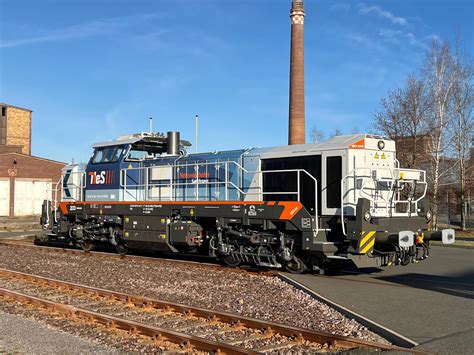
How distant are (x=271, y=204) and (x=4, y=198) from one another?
36.4 metres

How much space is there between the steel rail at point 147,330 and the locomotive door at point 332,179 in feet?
18.9

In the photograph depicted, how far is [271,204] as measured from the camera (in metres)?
11.1

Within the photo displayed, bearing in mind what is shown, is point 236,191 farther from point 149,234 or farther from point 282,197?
point 149,234

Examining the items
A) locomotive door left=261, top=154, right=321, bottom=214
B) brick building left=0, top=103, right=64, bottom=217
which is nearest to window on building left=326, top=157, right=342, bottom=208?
locomotive door left=261, top=154, right=321, bottom=214

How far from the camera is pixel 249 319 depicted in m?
6.57

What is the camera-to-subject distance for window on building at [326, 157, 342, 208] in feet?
35.7

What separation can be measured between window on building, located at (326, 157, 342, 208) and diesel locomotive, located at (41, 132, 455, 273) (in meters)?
0.02

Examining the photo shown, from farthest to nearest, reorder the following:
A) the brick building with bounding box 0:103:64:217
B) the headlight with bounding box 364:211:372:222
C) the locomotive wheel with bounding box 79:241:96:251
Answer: the brick building with bounding box 0:103:64:217, the locomotive wheel with bounding box 79:241:96:251, the headlight with bounding box 364:211:372:222

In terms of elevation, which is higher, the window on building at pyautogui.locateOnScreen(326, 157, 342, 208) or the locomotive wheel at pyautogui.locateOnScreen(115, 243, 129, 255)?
the window on building at pyautogui.locateOnScreen(326, 157, 342, 208)

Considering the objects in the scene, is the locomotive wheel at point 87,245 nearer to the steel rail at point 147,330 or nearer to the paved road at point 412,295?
the steel rail at point 147,330

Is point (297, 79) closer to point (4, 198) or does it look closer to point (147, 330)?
point (4, 198)

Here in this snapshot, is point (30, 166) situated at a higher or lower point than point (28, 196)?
higher

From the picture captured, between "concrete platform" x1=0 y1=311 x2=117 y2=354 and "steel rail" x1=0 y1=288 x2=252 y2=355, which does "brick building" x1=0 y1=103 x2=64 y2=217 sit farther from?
"concrete platform" x1=0 y1=311 x2=117 y2=354

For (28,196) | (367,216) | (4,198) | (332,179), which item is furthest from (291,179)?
(28,196)
